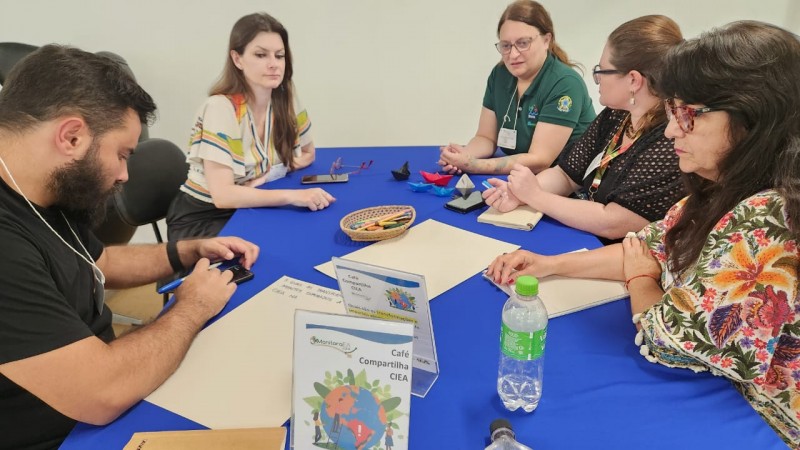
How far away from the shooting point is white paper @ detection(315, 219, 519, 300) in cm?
128

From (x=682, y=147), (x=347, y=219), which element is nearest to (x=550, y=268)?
(x=682, y=147)

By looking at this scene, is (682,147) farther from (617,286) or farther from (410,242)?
(410,242)

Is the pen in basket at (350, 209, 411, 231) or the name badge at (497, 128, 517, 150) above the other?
the name badge at (497, 128, 517, 150)

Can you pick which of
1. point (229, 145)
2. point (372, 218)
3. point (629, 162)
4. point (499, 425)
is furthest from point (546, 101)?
point (499, 425)

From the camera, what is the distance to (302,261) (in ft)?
4.51

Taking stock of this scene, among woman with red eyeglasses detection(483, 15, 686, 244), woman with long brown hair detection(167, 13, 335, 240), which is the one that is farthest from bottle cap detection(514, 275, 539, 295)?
woman with long brown hair detection(167, 13, 335, 240)

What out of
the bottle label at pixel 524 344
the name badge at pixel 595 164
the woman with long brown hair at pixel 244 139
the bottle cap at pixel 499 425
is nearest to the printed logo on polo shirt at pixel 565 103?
the name badge at pixel 595 164

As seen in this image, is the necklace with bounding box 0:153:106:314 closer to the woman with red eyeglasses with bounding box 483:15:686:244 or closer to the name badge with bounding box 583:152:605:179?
the woman with red eyeglasses with bounding box 483:15:686:244

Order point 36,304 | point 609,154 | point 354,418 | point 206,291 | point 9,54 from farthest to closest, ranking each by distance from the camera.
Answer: point 9,54
point 609,154
point 206,291
point 36,304
point 354,418

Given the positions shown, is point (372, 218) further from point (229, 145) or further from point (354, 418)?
point (354, 418)

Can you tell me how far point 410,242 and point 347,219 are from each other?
242 millimetres

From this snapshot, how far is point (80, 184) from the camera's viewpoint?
105cm

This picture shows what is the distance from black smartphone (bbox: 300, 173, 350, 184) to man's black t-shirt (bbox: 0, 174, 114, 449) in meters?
0.90

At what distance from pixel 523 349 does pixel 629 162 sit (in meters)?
1.00
